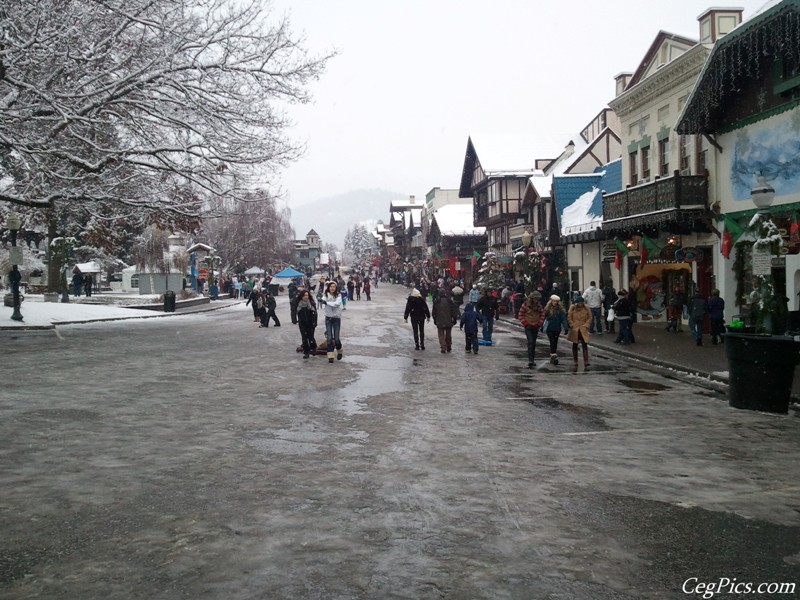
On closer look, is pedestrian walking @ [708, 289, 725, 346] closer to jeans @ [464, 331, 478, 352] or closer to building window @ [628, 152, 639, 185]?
jeans @ [464, 331, 478, 352]

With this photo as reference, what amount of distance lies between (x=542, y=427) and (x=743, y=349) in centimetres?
331

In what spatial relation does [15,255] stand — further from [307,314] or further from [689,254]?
[689,254]

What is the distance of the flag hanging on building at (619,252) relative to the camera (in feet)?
90.3

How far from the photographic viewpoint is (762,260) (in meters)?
11.6

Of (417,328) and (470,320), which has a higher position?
(470,320)

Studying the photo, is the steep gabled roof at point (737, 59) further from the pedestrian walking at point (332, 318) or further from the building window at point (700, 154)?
the pedestrian walking at point (332, 318)

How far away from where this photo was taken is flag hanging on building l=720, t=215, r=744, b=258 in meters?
19.2

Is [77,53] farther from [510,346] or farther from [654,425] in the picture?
[654,425]

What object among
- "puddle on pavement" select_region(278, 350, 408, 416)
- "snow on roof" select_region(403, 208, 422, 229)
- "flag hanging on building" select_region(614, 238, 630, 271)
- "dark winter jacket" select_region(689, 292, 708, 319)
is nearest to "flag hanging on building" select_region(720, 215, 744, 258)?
"dark winter jacket" select_region(689, 292, 708, 319)

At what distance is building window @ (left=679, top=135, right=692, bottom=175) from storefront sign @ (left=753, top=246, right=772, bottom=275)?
42.7 ft

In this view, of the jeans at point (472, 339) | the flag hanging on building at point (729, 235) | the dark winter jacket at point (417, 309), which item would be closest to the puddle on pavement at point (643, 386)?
the jeans at point (472, 339)

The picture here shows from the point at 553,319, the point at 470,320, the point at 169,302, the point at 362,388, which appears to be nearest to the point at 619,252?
the point at 470,320

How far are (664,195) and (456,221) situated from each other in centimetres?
5326

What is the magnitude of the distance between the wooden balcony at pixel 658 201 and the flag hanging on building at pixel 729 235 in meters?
1.45
